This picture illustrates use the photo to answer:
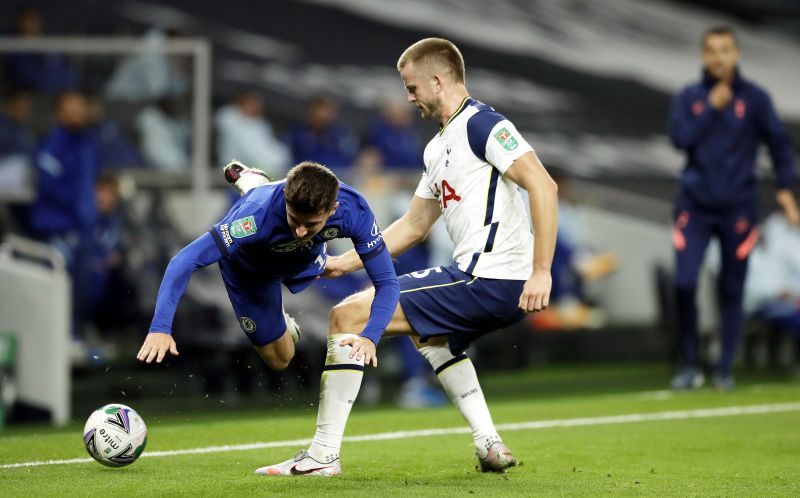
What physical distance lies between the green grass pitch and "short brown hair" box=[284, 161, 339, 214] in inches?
45.9

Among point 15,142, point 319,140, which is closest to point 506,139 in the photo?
point 15,142

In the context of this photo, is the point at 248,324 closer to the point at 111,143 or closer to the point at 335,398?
the point at 335,398

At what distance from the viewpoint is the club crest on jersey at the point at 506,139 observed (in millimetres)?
6180

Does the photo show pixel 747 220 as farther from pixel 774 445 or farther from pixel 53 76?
pixel 53 76

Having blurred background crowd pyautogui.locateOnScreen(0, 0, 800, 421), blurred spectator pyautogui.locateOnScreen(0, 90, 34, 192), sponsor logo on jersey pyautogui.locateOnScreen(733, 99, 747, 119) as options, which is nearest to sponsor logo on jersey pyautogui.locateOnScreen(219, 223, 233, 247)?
blurred background crowd pyautogui.locateOnScreen(0, 0, 800, 421)

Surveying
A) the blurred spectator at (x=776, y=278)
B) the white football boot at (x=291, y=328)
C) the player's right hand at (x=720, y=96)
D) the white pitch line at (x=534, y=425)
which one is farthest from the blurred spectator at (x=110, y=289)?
the blurred spectator at (x=776, y=278)

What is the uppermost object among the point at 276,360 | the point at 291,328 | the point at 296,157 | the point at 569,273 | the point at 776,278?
the point at 296,157

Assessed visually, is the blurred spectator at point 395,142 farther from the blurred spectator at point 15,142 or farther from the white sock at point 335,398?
the white sock at point 335,398

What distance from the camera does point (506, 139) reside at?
620 centimetres

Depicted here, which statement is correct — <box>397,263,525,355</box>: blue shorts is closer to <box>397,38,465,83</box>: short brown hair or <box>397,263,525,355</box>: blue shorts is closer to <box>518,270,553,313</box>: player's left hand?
<box>518,270,553,313</box>: player's left hand

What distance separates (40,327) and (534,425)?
3.59 metres

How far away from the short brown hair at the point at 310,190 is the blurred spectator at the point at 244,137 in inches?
286

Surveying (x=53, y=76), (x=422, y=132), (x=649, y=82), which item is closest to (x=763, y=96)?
(x=53, y=76)

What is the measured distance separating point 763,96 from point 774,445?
3688 mm
